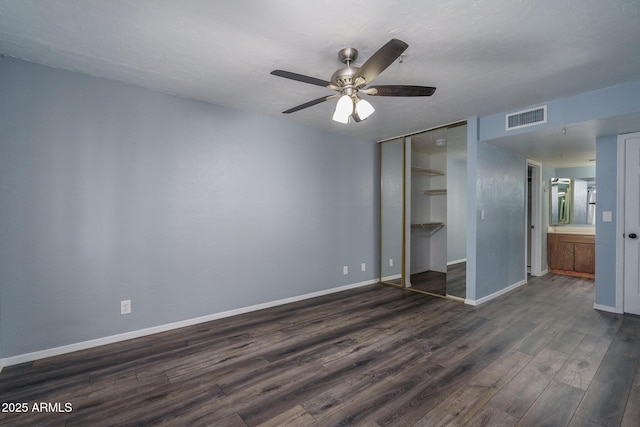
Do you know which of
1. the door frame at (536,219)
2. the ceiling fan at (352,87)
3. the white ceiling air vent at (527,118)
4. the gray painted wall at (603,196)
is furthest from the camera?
the door frame at (536,219)

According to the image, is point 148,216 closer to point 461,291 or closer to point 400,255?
point 400,255

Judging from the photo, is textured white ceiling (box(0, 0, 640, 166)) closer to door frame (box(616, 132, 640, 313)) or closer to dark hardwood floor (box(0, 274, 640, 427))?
door frame (box(616, 132, 640, 313))

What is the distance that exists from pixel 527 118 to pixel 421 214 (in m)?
2.76

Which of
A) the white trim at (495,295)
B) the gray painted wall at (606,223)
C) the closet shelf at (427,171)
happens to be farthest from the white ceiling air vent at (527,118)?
the white trim at (495,295)

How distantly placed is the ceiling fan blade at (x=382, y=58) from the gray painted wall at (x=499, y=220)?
261 centimetres

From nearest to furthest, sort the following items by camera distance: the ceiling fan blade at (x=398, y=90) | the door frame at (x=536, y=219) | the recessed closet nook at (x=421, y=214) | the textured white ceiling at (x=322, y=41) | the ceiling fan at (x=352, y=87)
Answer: the textured white ceiling at (x=322, y=41) < the ceiling fan at (x=352, y=87) < the ceiling fan blade at (x=398, y=90) < the recessed closet nook at (x=421, y=214) < the door frame at (x=536, y=219)

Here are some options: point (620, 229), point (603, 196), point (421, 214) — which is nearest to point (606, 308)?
point (620, 229)

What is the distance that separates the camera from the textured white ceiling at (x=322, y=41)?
1.74 meters

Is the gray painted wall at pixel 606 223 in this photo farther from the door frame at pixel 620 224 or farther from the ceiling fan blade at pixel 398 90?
the ceiling fan blade at pixel 398 90

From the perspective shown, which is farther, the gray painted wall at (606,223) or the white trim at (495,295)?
the white trim at (495,295)

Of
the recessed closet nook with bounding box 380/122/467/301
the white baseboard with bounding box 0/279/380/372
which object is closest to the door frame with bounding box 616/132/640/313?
the recessed closet nook with bounding box 380/122/467/301

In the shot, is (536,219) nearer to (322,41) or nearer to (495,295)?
(495,295)

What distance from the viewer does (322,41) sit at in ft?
6.73

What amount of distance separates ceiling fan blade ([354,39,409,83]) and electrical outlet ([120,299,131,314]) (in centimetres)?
289
